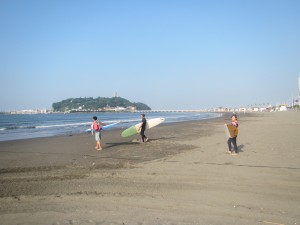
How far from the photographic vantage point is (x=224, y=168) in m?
8.34

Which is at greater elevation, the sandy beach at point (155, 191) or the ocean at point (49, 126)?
the sandy beach at point (155, 191)

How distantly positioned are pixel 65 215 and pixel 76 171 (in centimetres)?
374

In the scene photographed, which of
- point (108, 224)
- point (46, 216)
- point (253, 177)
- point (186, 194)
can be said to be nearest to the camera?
point (108, 224)

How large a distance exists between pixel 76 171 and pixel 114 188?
242 cm

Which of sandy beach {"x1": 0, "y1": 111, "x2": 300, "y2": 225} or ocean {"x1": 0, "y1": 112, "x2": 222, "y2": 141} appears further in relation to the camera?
ocean {"x1": 0, "y1": 112, "x2": 222, "y2": 141}

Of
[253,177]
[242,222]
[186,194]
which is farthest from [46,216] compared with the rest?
[253,177]

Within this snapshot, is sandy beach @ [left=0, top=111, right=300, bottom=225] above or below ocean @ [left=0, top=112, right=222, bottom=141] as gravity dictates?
above

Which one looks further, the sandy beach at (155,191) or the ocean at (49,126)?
the ocean at (49,126)

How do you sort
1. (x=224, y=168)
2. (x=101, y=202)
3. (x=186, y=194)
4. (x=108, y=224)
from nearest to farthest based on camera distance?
(x=108, y=224) < (x=101, y=202) < (x=186, y=194) < (x=224, y=168)

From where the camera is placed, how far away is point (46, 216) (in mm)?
4695

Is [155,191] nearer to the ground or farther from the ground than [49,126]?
farther from the ground

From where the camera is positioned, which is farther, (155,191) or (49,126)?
(49,126)

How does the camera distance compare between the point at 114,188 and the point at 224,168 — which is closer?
the point at 114,188

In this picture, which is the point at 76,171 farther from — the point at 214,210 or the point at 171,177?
the point at 214,210
